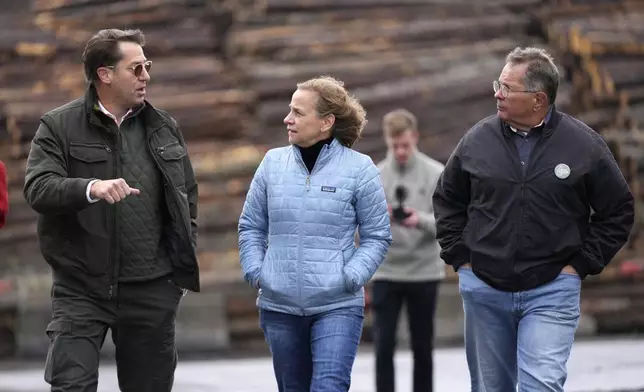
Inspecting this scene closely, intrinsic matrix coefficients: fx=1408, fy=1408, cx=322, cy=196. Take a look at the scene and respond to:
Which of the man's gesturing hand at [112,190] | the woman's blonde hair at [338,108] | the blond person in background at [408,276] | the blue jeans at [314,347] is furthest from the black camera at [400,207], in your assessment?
the man's gesturing hand at [112,190]

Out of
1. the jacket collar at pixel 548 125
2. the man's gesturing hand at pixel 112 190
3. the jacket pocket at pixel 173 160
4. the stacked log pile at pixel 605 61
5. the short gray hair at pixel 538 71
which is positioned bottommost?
the man's gesturing hand at pixel 112 190

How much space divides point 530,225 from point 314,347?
1048mm

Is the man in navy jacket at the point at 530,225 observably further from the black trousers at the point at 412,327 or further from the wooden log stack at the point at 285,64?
the wooden log stack at the point at 285,64

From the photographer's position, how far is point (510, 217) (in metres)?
5.89

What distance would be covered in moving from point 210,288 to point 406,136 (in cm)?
432

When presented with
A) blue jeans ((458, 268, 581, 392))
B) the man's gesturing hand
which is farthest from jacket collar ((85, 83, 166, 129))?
blue jeans ((458, 268, 581, 392))

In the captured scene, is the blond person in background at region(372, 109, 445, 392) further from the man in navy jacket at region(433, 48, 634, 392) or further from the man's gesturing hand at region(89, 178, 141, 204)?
the man's gesturing hand at region(89, 178, 141, 204)

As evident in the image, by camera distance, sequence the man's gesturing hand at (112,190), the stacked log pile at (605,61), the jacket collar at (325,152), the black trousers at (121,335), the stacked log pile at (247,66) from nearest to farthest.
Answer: the man's gesturing hand at (112,190), the black trousers at (121,335), the jacket collar at (325,152), the stacked log pile at (247,66), the stacked log pile at (605,61)

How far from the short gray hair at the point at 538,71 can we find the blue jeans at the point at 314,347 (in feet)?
3.99

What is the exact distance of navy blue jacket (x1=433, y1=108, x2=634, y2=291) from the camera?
19.2 ft

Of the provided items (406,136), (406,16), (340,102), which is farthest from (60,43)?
(340,102)

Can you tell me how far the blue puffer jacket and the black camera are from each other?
187cm

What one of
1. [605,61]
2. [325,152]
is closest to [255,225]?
[325,152]

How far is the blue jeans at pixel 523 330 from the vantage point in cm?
580
